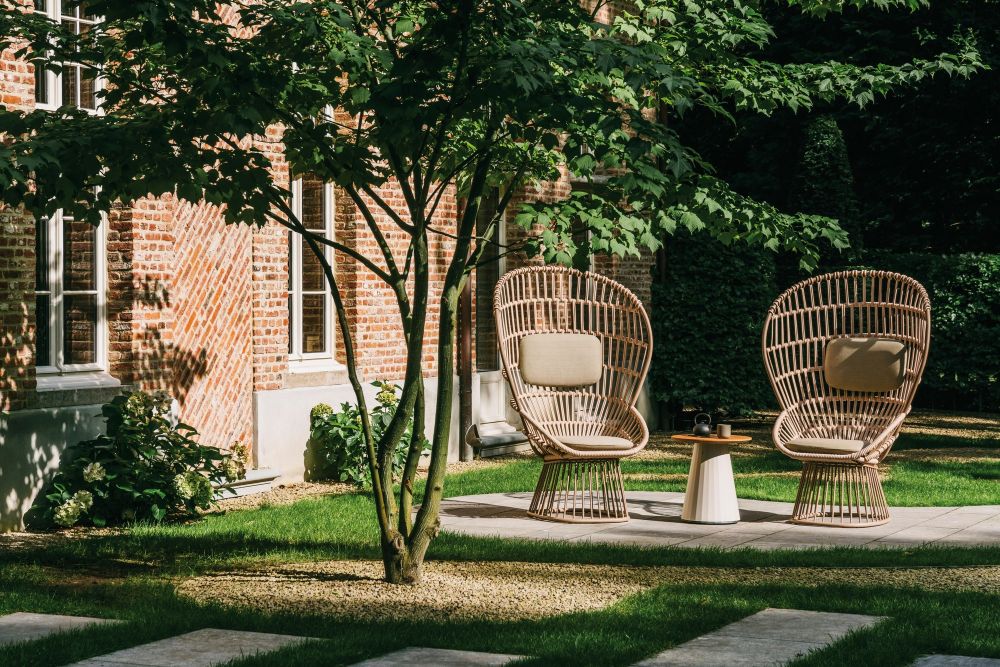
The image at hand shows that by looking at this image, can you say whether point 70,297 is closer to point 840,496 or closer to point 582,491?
point 582,491

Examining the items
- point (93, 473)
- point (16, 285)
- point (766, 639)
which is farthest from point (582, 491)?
point (16, 285)

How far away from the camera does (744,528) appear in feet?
29.6

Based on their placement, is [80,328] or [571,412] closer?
[80,328]

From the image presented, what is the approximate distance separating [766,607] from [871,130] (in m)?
16.8

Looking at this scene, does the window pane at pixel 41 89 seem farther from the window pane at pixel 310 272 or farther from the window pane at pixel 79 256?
the window pane at pixel 310 272

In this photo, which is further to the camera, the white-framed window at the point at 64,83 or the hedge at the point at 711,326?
the hedge at the point at 711,326

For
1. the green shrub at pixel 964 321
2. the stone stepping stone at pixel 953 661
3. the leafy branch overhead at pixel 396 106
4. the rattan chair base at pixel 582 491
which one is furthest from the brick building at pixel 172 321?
the green shrub at pixel 964 321

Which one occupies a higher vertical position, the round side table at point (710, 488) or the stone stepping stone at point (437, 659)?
the round side table at point (710, 488)

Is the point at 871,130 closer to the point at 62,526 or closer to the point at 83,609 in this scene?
the point at 62,526

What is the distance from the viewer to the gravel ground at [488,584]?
20.7 ft

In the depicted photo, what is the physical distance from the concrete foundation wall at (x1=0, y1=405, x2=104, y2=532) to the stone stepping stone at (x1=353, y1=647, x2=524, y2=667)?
4333 millimetres

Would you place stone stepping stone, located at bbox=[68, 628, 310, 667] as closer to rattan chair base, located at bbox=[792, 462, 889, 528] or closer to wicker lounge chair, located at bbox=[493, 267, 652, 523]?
Answer: wicker lounge chair, located at bbox=[493, 267, 652, 523]

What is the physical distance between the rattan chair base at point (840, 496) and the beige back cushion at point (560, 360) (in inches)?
69.7

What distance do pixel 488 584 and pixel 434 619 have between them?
917 millimetres
